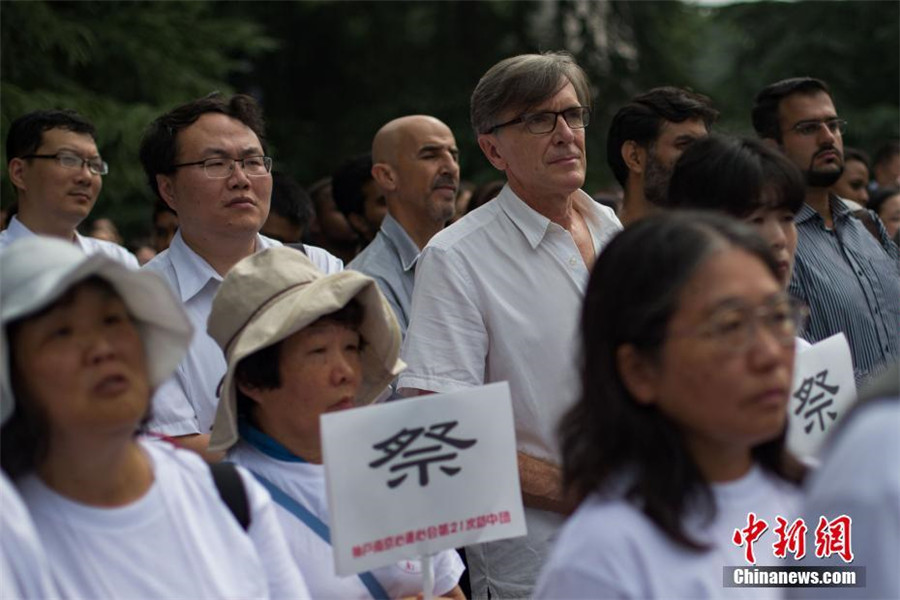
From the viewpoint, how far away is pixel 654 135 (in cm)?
562

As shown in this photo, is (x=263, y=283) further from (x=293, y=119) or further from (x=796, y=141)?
(x=293, y=119)

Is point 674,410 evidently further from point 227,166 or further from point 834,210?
point 834,210

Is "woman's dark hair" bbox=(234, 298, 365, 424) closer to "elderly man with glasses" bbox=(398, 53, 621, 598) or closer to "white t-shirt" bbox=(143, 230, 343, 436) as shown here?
"white t-shirt" bbox=(143, 230, 343, 436)

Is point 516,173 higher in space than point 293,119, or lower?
lower

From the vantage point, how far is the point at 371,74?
1994cm

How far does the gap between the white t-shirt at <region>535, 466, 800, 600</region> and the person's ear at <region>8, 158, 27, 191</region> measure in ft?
16.4

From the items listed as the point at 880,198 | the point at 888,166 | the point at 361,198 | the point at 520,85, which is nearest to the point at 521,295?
the point at 520,85

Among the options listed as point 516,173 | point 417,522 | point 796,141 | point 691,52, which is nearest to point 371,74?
point 691,52

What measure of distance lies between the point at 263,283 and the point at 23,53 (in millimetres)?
8452

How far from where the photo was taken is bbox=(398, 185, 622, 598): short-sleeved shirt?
4234mm

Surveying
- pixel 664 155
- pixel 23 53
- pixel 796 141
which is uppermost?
pixel 23 53

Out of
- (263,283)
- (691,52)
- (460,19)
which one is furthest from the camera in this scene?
(691,52)

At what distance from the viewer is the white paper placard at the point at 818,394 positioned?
3.50m

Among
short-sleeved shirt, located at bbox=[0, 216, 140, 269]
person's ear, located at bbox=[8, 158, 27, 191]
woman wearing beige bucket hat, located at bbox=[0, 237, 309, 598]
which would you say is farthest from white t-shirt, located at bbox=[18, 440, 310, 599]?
person's ear, located at bbox=[8, 158, 27, 191]
